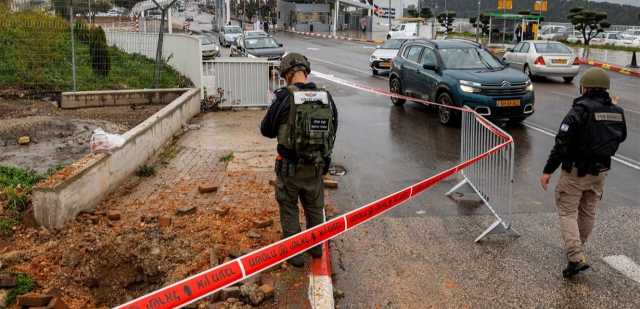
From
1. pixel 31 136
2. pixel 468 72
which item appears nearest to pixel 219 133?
pixel 31 136

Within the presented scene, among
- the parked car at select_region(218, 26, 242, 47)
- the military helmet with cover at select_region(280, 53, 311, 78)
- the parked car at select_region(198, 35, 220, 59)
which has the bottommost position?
the military helmet with cover at select_region(280, 53, 311, 78)

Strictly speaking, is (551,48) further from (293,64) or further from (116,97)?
(293,64)

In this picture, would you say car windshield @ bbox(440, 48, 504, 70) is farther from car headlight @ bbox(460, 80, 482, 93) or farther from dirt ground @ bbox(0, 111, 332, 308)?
dirt ground @ bbox(0, 111, 332, 308)

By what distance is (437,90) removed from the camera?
13117 millimetres

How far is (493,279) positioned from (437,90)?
829cm

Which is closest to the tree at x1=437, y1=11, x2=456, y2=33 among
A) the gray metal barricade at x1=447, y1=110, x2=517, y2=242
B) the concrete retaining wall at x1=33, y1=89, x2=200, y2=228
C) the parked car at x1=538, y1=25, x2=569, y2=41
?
the parked car at x1=538, y1=25, x2=569, y2=41

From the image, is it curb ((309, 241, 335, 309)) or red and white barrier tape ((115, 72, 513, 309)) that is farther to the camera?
curb ((309, 241, 335, 309))

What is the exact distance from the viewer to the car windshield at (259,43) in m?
26.5

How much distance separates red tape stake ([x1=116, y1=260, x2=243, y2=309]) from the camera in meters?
3.25

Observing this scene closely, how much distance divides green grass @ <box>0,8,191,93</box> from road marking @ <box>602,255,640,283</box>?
37.4ft

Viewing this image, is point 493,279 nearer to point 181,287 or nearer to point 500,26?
point 181,287

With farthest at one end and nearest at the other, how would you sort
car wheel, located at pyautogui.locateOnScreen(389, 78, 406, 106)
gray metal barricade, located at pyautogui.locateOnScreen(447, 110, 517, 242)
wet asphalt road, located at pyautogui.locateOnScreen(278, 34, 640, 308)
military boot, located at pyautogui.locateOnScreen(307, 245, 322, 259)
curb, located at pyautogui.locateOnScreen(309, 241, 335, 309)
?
1. car wheel, located at pyautogui.locateOnScreen(389, 78, 406, 106)
2. gray metal barricade, located at pyautogui.locateOnScreen(447, 110, 517, 242)
3. military boot, located at pyautogui.locateOnScreen(307, 245, 322, 259)
4. wet asphalt road, located at pyautogui.locateOnScreen(278, 34, 640, 308)
5. curb, located at pyautogui.locateOnScreen(309, 241, 335, 309)

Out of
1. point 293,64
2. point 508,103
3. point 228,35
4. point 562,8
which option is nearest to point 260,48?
point 508,103

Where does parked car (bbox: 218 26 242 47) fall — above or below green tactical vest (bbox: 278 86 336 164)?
above
